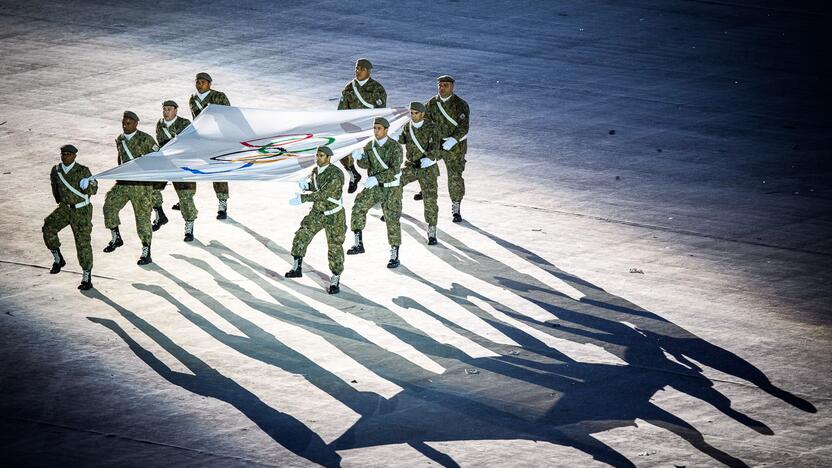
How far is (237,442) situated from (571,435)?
3586 millimetres

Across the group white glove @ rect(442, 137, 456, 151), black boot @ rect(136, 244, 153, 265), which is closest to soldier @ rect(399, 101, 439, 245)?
white glove @ rect(442, 137, 456, 151)

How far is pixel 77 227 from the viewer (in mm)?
17766

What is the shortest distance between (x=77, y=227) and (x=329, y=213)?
3.42m

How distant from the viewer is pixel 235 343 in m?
16.4

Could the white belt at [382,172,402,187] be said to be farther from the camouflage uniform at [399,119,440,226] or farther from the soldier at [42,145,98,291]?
the soldier at [42,145,98,291]

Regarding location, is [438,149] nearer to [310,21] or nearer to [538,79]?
[538,79]

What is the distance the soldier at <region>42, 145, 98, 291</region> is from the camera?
58.0ft

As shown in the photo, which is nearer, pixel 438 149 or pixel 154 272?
pixel 154 272

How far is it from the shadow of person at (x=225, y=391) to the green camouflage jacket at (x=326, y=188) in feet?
9.39

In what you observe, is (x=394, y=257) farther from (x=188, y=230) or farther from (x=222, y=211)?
(x=222, y=211)

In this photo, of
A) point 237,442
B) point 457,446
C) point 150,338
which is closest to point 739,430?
point 457,446

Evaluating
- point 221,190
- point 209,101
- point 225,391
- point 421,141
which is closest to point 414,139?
point 421,141

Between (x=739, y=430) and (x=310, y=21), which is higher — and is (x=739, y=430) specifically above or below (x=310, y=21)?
below

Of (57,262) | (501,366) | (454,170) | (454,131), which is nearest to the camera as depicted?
(501,366)
